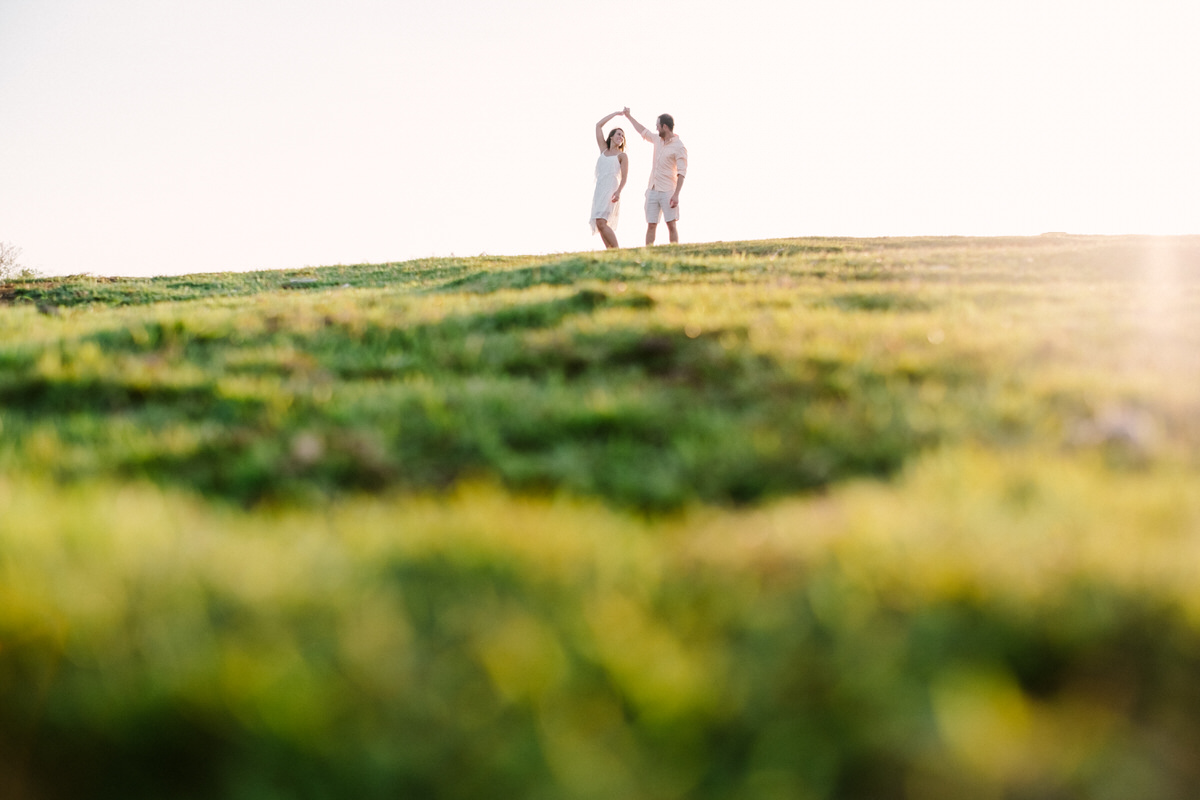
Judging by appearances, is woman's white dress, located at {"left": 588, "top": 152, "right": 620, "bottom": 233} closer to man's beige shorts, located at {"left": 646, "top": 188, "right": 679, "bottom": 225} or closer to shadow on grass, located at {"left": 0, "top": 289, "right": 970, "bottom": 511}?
Answer: man's beige shorts, located at {"left": 646, "top": 188, "right": 679, "bottom": 225}

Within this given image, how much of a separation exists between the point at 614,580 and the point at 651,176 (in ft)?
61.0

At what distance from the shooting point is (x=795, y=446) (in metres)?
3.39

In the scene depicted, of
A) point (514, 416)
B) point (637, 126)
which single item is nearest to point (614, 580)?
point (514, 416)

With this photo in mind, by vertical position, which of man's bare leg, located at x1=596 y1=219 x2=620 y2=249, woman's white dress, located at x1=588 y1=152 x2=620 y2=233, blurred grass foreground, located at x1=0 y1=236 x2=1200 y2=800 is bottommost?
blurred grass foreground, located at x1=0 y1=236 x2=1200 y2=800

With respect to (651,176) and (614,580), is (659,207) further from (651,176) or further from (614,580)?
(614,580)

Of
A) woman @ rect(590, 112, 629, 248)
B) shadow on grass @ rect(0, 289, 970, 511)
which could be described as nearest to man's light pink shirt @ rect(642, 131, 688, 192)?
woman @ rect(590, 112, 629, 248)

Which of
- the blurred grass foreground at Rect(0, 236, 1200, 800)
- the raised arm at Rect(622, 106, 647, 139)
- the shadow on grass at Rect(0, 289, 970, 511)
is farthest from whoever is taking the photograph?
the raised arm at Rect(622, 106, 647, 139)

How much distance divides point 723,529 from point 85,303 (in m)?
15.0

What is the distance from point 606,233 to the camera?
19.9 meters

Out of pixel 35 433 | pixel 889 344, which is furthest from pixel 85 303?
pixel 889 344

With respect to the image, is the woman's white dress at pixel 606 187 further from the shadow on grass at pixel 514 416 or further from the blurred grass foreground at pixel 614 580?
the blurred grass foreground at pixel 614 580

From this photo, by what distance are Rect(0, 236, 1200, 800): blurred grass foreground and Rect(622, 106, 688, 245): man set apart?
15051 mm

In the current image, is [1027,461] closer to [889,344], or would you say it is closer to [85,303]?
[889,344]

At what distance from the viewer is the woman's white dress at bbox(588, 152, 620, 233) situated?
1911 centimetres
